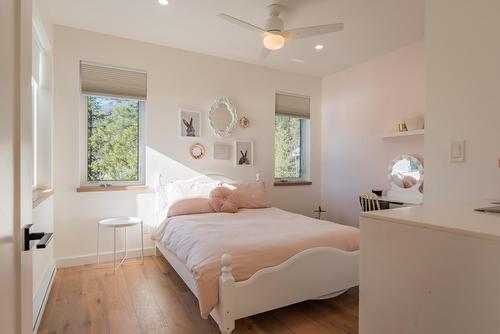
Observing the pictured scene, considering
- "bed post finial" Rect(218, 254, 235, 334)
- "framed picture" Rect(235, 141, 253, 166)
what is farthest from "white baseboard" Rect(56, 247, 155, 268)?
"bed post finial" Rect(218, 254, 235, 334)

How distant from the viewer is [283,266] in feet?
6.38

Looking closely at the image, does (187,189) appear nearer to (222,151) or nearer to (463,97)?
(222,151)

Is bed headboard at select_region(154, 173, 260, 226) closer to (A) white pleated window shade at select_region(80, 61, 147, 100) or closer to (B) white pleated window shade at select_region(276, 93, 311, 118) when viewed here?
(A) white pleated window shade at select_region(80, 61, 147, 100)

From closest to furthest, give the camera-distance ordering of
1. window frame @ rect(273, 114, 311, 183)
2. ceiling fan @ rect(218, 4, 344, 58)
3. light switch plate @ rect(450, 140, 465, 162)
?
light switch plate @ rect(450, 140, 465, 162) < ceiling fan @ rect(218, 4, 344, 58) < window frame @ rect(273, 114, 311, 183)

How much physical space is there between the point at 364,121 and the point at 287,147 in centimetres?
119

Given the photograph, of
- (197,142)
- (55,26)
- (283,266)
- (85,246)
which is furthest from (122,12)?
(283,266)

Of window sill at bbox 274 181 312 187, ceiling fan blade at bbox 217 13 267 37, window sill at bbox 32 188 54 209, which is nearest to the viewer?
window sill at bbox 32 188 54 209

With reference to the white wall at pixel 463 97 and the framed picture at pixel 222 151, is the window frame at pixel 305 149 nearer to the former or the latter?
the framed picture at pixel 222 151

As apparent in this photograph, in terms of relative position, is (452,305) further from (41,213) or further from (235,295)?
(41,213)

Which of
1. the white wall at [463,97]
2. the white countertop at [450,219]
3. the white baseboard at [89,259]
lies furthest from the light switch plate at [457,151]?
the white baseboard at [89,259]

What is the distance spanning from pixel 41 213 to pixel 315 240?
7.36 feet

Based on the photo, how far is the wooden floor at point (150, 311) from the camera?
198cm

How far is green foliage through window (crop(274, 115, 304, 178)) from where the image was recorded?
4.50 m

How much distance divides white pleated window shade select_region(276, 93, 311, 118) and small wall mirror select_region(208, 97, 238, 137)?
0.82 m
